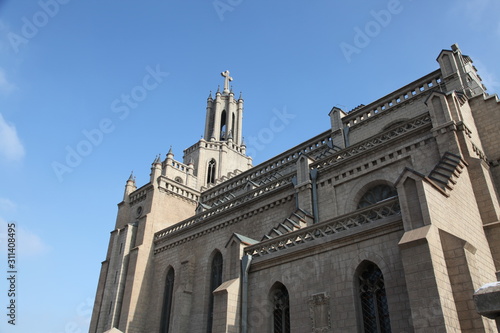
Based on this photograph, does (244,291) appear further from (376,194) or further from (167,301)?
(167,301)

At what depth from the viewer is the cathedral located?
10.8m

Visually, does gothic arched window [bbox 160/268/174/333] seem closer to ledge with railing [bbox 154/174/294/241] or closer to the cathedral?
the cathedral

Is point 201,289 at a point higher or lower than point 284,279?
higher

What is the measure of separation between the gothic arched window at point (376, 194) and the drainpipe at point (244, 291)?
Answer: 5427 mm

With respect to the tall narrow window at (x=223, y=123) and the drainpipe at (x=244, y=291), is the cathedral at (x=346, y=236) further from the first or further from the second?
the tall narrow window at (x=223, y=123)

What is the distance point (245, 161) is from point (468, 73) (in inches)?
1042

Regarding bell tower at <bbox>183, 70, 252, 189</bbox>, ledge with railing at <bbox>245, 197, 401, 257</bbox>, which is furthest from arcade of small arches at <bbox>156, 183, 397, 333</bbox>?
bell tower at <bbox>183, 70, 252, 189</bbox>

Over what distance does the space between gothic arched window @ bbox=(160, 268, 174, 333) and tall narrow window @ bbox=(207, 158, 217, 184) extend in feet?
46.4

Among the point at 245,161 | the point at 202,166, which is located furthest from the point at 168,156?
the point at 245,161

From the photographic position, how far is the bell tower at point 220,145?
1549 inches

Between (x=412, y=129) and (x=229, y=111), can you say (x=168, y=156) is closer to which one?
(x=229, y=111)

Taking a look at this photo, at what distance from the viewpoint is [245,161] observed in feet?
141

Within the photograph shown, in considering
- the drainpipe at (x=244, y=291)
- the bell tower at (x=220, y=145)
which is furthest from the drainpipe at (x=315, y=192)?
the bell tower at (x=220, y=145)

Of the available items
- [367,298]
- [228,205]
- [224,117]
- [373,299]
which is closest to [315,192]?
[228,205]
